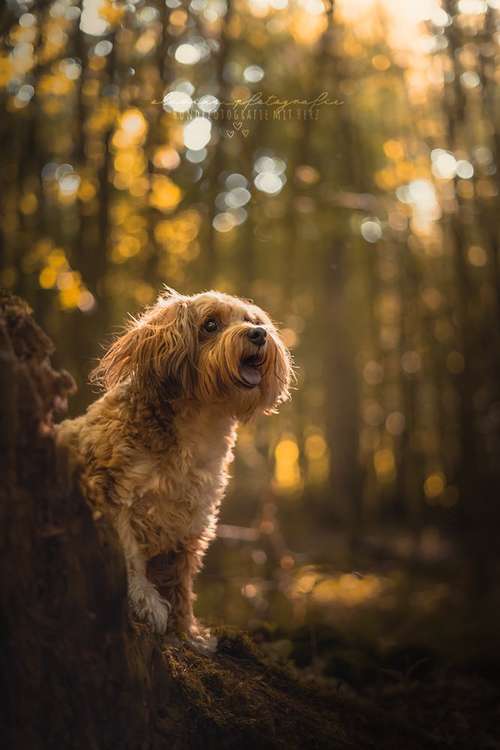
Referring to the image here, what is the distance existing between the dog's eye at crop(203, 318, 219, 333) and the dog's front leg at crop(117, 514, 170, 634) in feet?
4.80

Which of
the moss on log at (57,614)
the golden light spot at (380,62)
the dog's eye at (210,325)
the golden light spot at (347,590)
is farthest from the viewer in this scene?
the golden light spot at (380,62)

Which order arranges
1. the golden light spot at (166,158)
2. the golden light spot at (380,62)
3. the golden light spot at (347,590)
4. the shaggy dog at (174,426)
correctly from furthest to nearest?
the golden light spot at (380,62) → the golden light spot at (347,590) → the golden light spot at (166,158) → the shaggy dog at (174,426)

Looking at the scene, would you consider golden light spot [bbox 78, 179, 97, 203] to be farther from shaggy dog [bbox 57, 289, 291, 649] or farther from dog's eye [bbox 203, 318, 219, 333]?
dog's eye [bbox 203, 318, 219, 333]

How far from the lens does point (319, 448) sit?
32.9 meters

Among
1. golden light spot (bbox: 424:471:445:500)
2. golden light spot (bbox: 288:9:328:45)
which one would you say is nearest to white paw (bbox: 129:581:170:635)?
golden light spot (bbox: 288:9:328:45)

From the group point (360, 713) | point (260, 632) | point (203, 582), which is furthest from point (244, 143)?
point (360, 713)

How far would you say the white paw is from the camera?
3.86 metres

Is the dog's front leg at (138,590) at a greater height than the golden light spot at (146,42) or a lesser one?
lesser

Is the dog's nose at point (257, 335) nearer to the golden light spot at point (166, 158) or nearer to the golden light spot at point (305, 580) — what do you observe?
the golden light spot at point (166, 158)

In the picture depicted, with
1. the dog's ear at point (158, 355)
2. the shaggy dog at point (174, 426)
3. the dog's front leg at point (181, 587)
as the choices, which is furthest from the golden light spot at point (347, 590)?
the dog's ear at point (158, 355)

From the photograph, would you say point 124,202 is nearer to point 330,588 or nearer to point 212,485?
point 212,485

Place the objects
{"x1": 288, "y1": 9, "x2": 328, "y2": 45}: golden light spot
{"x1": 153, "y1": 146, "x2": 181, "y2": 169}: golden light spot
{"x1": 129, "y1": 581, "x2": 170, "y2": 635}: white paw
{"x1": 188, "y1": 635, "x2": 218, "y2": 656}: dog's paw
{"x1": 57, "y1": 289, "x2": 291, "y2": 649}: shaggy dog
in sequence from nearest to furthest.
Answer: {"x1": 129, "y1": 581, "x2": 170, "y2": 635}: white paw, {"x1": 57, "y1": 289, "x2": 291, "y2": 649}: shaggy dog, {"x1": 188, "y1": 635, "x2": 218, "y2": 656}: dog's paw, {"x1": 153, "y1": 146, "x2": 181, "y2": 169}: golden light spot, {"x1": 288, "y1": 9, "x2": 328, "y2": 45}: golden light spot

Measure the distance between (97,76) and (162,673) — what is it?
7.24m

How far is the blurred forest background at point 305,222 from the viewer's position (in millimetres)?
8445
